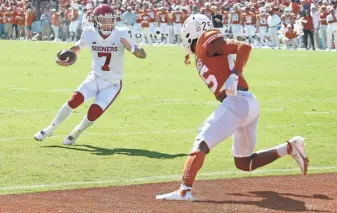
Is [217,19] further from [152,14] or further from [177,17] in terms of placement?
[152,14]

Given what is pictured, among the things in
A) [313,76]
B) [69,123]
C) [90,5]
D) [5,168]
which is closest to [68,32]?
[90,5]

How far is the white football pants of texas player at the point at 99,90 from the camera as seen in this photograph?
11.0 m

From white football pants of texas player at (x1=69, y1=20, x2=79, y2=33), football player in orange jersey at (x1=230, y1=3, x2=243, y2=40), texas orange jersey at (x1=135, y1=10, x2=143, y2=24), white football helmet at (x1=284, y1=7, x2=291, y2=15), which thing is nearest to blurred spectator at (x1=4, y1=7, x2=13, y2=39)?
white football pants of texas player at (x1=69, y1=20, x2=79, y2=33)

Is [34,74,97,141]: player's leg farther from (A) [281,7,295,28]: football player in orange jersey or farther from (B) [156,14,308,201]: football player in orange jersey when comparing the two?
(A) [281,7,295,28]: football player in orange jersey

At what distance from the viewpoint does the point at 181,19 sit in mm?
39281

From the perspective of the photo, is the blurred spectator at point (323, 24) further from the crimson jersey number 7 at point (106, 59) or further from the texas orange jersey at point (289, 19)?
the crimson jersey number 7 at point (106, 59)

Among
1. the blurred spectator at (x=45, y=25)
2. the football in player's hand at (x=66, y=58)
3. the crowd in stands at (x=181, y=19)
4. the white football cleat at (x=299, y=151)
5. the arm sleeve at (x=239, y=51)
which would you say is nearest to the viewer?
the arm sleeve at (x=239, y=51)

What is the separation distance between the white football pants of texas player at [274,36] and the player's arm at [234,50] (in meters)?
27.6

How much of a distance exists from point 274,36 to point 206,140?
27963mm

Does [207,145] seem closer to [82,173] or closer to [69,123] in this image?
[82,173]

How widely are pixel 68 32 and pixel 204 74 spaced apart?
36.5 meters

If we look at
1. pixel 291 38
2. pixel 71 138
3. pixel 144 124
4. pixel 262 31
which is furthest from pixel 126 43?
pixel 262 31

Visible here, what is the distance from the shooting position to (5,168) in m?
9.30

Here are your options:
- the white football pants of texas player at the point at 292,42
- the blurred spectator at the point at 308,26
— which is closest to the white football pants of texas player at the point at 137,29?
the white football pants of texas player at the point at 292,42
